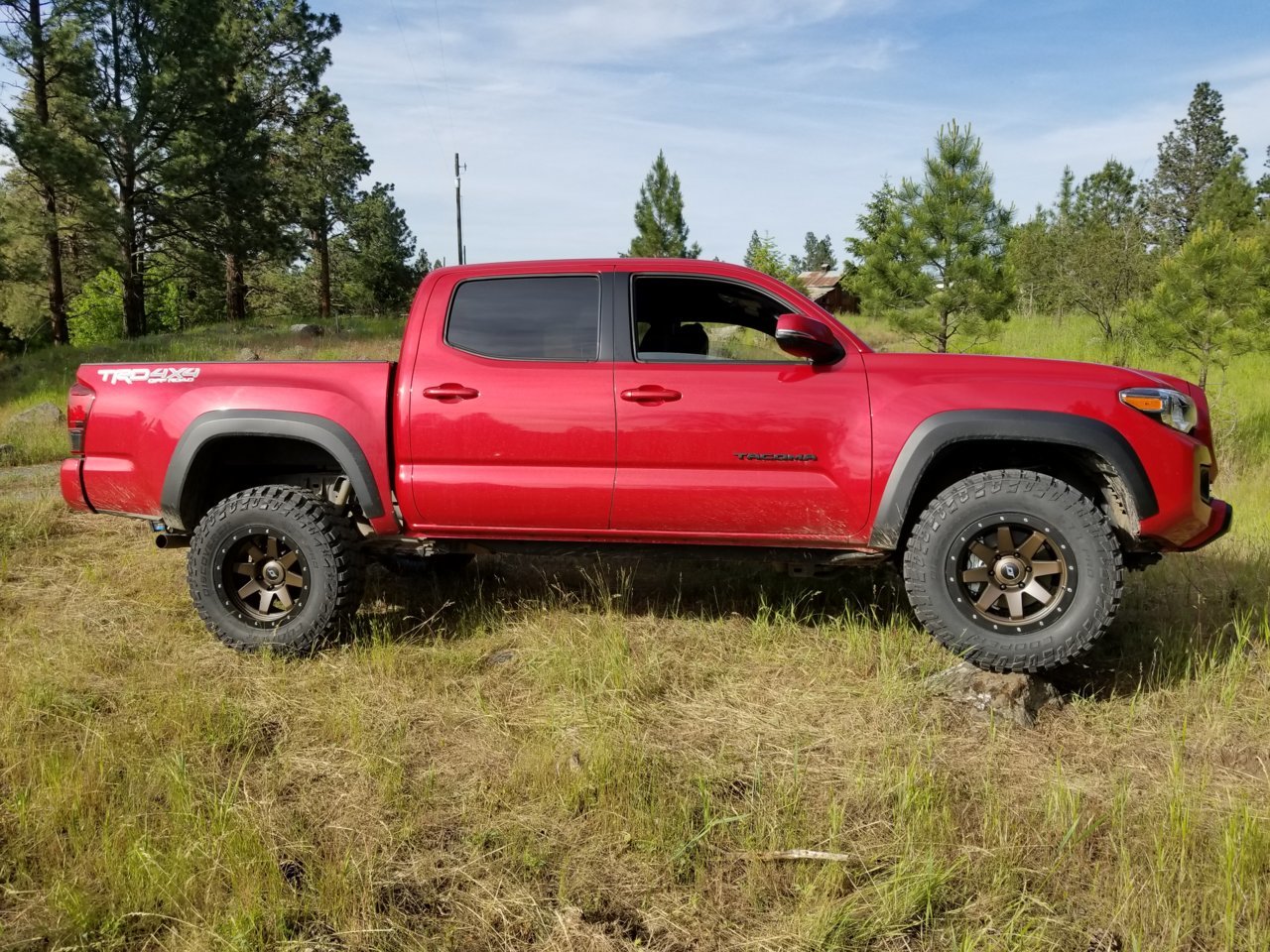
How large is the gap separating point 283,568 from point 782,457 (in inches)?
93.7

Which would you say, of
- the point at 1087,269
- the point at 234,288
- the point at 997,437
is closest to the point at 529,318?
the point at 997,437

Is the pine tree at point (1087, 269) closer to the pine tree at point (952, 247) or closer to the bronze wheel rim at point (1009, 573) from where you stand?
the pine tree at point (952, 247)

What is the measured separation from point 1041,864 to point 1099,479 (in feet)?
6.14

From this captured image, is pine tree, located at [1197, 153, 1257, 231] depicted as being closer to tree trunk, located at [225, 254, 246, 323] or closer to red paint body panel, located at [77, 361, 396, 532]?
tree trunk, located at [225, 254, 246, 323]

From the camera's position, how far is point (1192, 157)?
5366 cm

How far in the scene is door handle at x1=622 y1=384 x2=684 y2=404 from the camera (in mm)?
3689

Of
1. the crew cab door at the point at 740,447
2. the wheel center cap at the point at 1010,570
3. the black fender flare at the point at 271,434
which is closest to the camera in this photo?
the wheel center cap at the point at 1010,570

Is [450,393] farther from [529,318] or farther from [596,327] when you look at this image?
[596,327]

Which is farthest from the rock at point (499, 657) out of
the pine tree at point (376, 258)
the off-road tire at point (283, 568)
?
the pine tree at point (376, 258)

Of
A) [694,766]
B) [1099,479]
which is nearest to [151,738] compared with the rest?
[694,766]

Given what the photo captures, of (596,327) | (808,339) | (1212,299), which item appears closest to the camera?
(808,339)

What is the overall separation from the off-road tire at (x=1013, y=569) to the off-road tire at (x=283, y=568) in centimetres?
254

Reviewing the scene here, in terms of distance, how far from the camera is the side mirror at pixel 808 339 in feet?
11.4

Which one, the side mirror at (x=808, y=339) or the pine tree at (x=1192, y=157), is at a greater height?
the pine tree at (x=1192, y=157)
